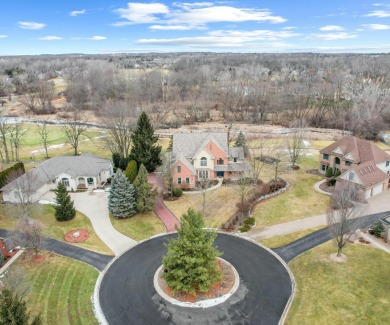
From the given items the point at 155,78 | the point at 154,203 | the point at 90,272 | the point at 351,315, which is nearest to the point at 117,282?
the point at 90,272

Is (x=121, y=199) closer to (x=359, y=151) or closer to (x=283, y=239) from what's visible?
(x=283, y=239)

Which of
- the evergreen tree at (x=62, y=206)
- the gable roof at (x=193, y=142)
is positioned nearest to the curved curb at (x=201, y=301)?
the evergreen tree at (x=62, y=206)

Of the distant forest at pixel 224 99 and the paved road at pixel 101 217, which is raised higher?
the distant forest at pixel 224 99

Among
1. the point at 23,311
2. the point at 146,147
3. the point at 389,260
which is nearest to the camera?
the point at 23,311

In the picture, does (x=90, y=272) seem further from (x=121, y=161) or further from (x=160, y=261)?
(x=121, y=161)

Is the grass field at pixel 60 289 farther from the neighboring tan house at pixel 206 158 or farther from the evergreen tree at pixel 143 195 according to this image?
the neighboring tan house at pixel 206 158

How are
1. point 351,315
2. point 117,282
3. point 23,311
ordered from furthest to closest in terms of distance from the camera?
point 117,282 → point 351,315 → point 23,311
